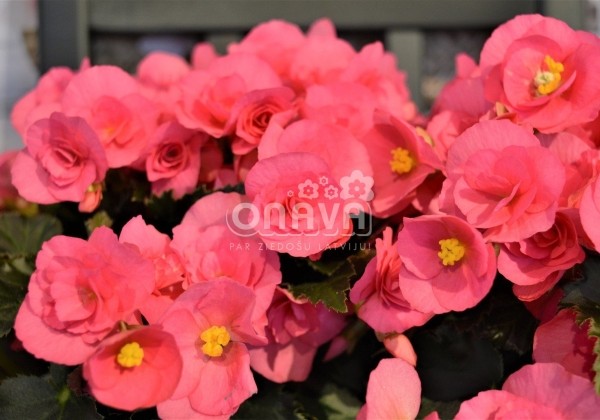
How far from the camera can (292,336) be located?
1.90 feet

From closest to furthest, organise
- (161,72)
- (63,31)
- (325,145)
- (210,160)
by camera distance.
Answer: (325,145) < (210,160) < (161,72) < (63,31)

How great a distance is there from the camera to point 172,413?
0.50m

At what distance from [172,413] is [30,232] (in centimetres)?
28

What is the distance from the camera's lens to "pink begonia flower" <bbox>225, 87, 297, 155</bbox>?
61 cm

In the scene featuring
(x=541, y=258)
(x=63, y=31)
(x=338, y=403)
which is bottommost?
(x=338, y=403)

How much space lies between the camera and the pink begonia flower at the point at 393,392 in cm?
48

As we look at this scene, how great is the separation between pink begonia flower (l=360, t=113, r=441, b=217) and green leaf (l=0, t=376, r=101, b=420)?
0.93 ft

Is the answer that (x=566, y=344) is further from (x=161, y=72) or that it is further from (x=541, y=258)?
(x=161, y=72)

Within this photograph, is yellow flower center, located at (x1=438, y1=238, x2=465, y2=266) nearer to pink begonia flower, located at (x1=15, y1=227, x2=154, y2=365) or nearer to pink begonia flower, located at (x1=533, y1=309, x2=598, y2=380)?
pink begonia flower, located at (x1=533, y1=309, x2=598, y2=380)

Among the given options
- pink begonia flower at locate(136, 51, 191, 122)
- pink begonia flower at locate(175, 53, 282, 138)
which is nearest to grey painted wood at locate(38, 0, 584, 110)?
pink begonia flower at locate(136, 51, 191, 122)

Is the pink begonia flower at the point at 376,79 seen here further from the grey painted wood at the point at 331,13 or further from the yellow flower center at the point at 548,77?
the grey painted wood at the point at 331,13

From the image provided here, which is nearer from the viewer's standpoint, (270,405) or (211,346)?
(211,346)

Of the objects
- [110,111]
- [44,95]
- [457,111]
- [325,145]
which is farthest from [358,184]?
[44,95]

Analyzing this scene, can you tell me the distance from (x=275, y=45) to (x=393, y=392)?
0.42 meters
